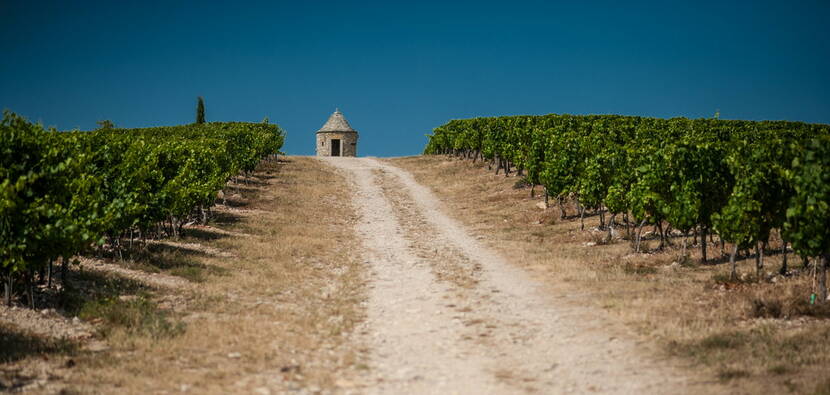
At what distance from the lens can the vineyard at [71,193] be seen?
12672 mm

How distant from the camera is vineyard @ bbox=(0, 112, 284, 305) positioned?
41.6 feet

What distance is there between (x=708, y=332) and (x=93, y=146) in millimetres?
20651

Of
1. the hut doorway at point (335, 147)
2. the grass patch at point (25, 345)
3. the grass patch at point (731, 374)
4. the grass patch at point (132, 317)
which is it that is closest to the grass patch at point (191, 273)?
the grass patch at point (132, 317)

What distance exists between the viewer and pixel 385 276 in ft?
62.8

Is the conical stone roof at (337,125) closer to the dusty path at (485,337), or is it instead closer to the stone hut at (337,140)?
the stone hut at (337,140)

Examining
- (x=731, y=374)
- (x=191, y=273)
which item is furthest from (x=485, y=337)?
(x=191, y=273)

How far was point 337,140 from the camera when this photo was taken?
252 feet

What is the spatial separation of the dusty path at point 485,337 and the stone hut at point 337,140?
5424 cm

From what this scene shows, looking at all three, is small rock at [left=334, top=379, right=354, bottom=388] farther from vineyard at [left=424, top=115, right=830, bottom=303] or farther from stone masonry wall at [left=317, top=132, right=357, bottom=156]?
stone masonry wall at [left=317, top=132, right=357, bottom=156]

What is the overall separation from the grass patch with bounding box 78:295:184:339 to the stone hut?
202 feet

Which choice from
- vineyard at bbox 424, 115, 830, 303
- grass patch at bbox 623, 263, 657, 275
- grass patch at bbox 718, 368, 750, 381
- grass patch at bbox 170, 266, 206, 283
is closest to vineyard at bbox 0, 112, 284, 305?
grass patch at bbox 170, 266, 206, 283

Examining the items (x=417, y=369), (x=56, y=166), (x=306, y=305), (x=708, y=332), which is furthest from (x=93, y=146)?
(x=708, y=332)

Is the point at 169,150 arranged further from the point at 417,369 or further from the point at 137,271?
the point at 417,369

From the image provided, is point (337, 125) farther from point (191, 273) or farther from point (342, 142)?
point (191, 273)
